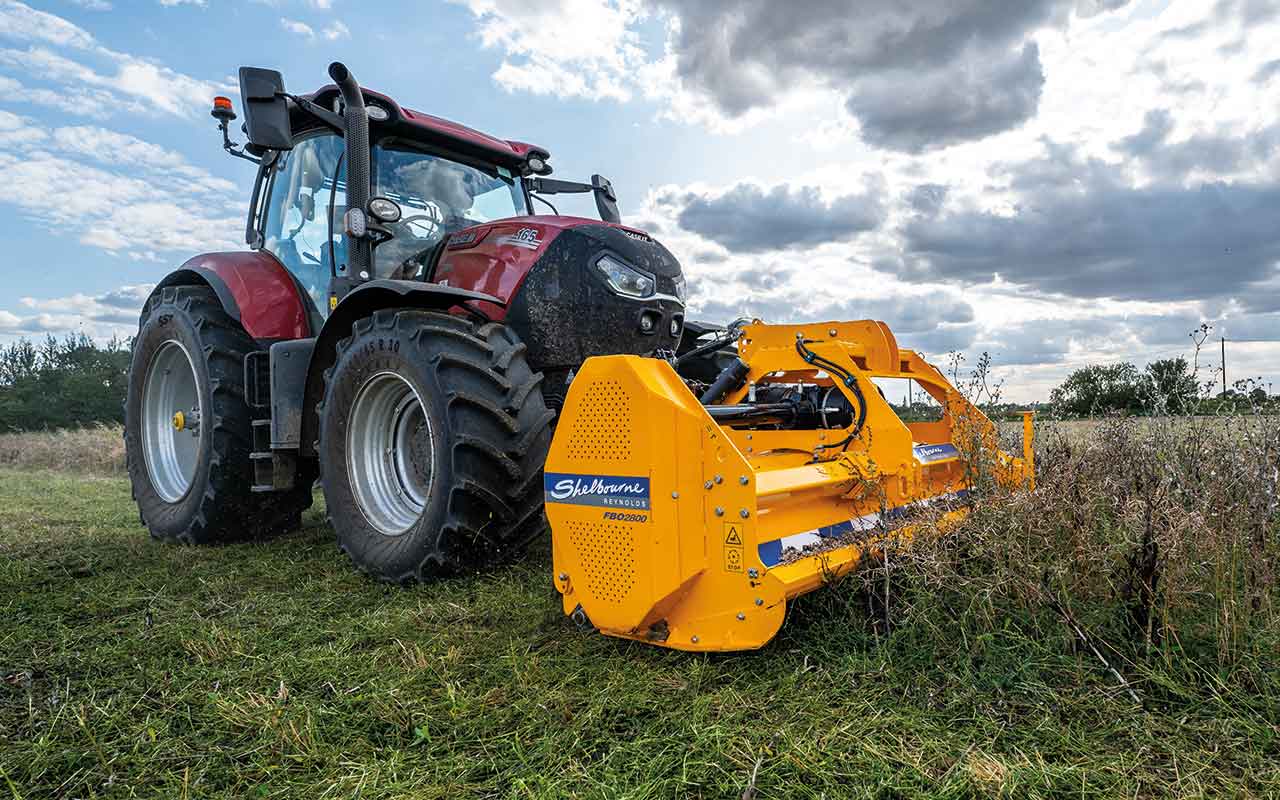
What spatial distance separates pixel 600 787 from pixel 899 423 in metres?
1.92

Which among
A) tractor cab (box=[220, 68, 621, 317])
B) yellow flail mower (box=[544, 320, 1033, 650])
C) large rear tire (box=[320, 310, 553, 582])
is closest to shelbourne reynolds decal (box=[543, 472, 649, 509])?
yellow flail mower (box=[544, 320, 1033, 650])

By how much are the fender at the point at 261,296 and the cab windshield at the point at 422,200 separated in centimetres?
81

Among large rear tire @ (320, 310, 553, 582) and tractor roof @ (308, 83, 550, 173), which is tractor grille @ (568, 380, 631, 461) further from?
tractor roof @ (308, 83, 550, 173)

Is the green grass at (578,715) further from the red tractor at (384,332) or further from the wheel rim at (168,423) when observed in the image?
the wheel rim at (168,423)

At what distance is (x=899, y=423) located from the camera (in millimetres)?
3262

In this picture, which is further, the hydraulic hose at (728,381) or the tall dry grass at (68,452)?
the tall dry grass at (68,452)

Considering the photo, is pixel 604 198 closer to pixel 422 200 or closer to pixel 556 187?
pixel 556 187

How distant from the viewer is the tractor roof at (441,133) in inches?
183

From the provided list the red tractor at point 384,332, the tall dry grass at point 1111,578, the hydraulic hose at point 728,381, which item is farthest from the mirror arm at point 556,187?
the tall dry grass at point 1111,578

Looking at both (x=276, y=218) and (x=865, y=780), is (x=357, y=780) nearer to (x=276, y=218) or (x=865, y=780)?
(x=865, y=780)

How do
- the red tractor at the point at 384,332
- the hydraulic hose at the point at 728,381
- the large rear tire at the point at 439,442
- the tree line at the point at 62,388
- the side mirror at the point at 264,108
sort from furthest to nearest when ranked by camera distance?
the tree line at the point at 62,388, the side mirror at the point at 264,108, the hydraulic hose at the point at 728,381, the red tractor at the point at 384,332, the large rear tire at the point at 439,442

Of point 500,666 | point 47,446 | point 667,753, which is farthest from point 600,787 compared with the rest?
point 47,446

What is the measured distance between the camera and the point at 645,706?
7.73 feet

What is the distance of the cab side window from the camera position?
4.98m
